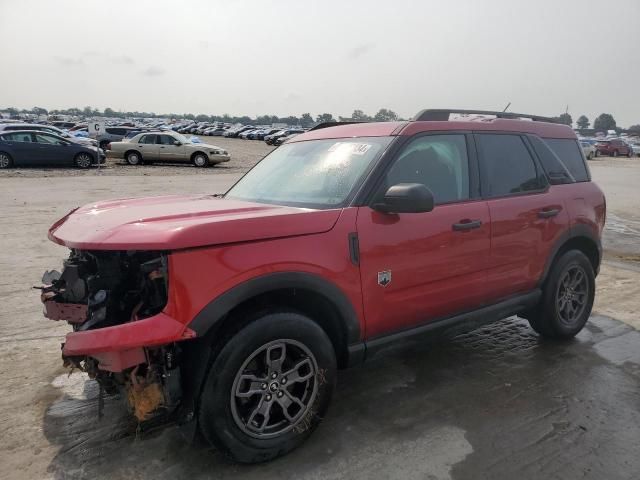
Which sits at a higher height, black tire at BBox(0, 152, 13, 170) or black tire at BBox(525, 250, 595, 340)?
black tire at BBox(0, 152, 13, 170)

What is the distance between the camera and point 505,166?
414 centimetres

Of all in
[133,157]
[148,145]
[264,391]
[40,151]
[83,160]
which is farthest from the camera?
[133,157]

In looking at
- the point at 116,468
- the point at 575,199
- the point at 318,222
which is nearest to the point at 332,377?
the point at 318,222

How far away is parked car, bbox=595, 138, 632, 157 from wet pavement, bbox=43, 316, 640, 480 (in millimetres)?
47384

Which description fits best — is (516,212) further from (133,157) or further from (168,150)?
(133,157)

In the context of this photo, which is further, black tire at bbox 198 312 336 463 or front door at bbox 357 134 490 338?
front door at bbox 357 134 490 338

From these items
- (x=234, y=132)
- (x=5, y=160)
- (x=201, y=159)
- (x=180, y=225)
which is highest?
(x=234, y=132)

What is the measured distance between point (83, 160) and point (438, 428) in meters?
21.9

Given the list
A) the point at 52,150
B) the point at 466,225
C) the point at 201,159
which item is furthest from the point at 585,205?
the point at 201,159

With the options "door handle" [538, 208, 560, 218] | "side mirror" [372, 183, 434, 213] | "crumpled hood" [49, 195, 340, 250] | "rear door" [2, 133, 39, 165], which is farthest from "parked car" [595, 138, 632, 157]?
"crumpled hood" [49, 195, 340, 250]

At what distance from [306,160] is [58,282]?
6.15 ft

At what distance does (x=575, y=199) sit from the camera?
461 cm

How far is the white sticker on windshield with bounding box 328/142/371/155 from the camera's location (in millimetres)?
3519

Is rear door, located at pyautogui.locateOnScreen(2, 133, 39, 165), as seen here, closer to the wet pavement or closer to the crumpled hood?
the wet pavement
